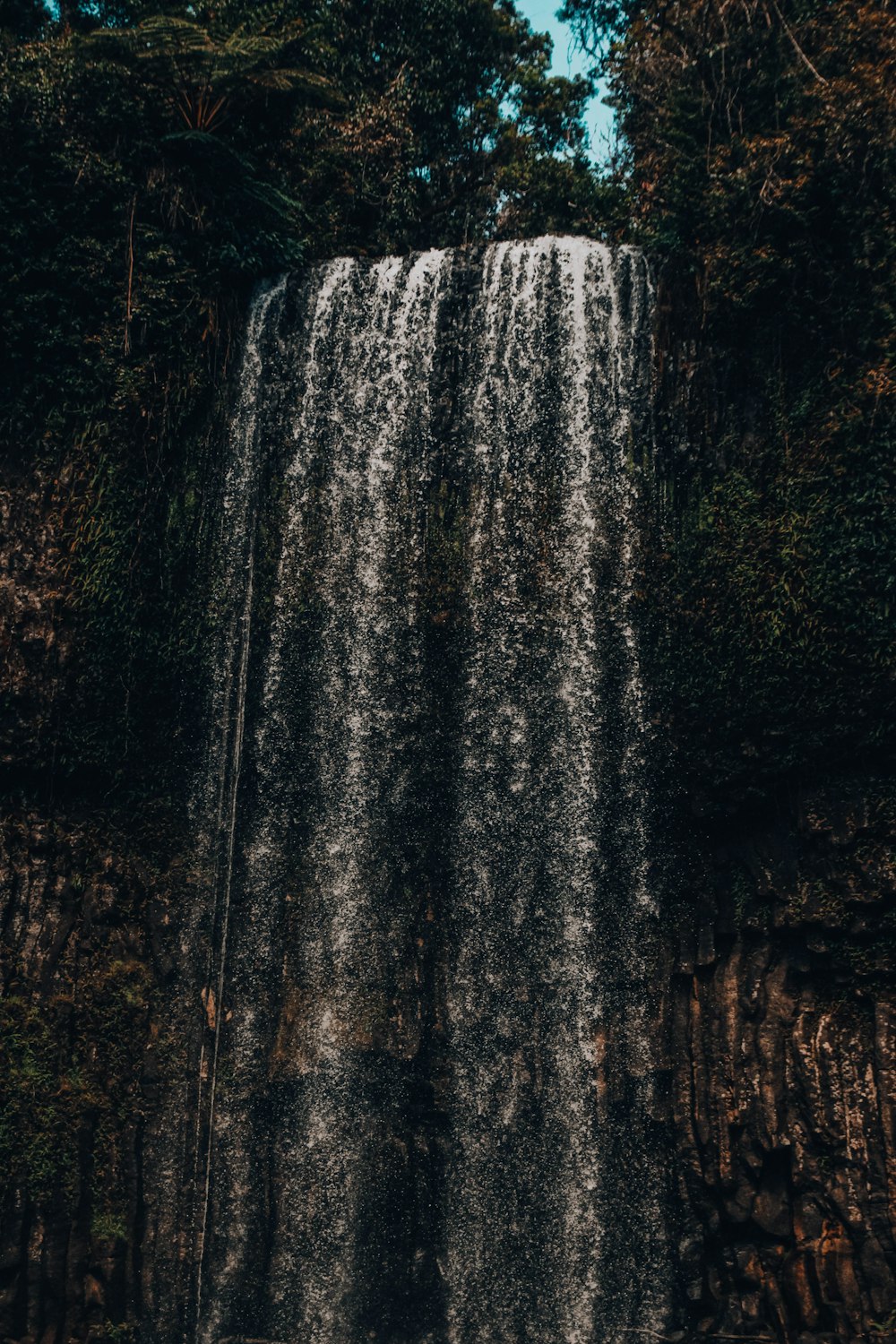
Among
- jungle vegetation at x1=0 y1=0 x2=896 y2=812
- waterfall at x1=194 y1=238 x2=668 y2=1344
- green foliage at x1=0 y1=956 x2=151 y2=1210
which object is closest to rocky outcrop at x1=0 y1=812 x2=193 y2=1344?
green foliage at x1=0 y1=956 x2=151 y2=1210

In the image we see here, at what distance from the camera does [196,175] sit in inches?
372

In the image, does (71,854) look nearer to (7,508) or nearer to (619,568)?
(7,508)

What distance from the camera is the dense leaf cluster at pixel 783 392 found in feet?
25.1

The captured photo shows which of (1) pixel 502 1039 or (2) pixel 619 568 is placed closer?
(1) pixel 502 1039

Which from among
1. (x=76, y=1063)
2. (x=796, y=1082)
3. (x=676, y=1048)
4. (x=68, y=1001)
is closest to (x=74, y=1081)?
(x=76, y=1063)

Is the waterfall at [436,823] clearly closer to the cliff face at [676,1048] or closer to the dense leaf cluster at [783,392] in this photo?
the cliff face at [676,1048]

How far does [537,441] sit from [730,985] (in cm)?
479

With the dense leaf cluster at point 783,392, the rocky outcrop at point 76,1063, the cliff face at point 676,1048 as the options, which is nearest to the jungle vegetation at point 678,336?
the dense leaf cluster at point 783,392

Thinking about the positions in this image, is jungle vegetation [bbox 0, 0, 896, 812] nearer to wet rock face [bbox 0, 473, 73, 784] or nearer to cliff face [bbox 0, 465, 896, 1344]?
wet rock face [bbox 0, 473, 73, 784]

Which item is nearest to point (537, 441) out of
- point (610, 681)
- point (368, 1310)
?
point (610, 681)

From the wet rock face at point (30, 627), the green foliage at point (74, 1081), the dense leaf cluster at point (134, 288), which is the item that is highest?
the dense leaf cluster at point (134, 288)

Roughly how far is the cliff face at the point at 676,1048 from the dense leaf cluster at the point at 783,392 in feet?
2.60

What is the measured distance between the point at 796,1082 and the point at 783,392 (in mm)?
5324

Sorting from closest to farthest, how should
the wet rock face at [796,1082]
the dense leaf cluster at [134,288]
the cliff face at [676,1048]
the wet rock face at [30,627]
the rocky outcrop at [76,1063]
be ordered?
the wet rock face at [796,1082], the cliff face at [676,1048], the rocky outcrop at [76,1063], the wet rock face at [30,627], the dense leaf cluster at [134,288]
